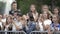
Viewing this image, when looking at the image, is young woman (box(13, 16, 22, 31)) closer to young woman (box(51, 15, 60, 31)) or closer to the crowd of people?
the crowd of people

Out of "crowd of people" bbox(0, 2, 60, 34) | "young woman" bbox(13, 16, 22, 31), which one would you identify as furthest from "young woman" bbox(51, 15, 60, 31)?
"young woman" bbox(13, 16, 22, 31)

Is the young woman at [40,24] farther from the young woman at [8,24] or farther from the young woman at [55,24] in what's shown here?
the young woman at [8,24]

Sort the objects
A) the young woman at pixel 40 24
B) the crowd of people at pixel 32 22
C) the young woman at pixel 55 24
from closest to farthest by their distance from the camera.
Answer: the young woman at pixel 55 24, the crowd of people at pixel 32 22, the young woman at pixel 40 24

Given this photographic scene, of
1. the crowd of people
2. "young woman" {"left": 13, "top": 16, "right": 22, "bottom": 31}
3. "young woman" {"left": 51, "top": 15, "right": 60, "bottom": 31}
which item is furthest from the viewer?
"young woman" {"left": 13, "top": 16, "right": 22, "bottom": 31}

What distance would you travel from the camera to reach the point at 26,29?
8.46m

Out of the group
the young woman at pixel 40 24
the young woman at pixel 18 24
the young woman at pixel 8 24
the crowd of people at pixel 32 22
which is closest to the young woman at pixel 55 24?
the crowd of people at pixel 32 22

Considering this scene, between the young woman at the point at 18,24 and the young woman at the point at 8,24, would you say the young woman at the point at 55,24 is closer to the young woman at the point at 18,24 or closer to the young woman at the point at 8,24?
the young woman at the point at 18,24

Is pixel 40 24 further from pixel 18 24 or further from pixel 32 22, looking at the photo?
pixel 18 24

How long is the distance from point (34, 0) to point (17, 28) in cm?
824

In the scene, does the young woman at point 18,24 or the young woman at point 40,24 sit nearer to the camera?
the young woman at point 40,24

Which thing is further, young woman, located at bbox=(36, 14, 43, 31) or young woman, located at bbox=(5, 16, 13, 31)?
young woman, located at bbox=(5, 16, 13, 31)

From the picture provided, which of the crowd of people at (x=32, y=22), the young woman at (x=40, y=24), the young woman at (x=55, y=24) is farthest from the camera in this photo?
the young woman at (x=40, y=24)

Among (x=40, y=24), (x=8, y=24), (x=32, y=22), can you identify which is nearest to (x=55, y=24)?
(x=40, y=24)

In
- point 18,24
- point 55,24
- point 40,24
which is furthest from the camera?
point 18,24
